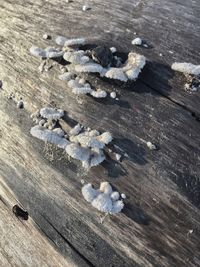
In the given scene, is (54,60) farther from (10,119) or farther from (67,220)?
(67,220)

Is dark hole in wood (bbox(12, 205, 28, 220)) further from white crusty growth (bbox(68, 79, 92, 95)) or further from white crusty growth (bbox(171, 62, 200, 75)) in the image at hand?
white crusty growth (bbox(171, 62, 200, 75))

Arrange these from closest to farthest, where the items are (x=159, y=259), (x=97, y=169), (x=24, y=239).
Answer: (x=159, y=259) → (x=97, y=169) → (x=24, y=239)

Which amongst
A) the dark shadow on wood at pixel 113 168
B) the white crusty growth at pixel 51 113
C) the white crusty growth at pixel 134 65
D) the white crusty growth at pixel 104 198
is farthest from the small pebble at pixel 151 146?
the white crusty growth at pixel 51 113

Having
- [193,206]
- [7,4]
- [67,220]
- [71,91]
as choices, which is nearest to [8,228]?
[67,220]

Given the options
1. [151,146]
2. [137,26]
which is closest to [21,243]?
[151,146]

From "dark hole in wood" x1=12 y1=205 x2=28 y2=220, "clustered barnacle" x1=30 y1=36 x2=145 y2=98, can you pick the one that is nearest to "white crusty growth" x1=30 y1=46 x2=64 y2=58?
"clustered barnacle" x1=30 y1=36 x2=145 y2=98

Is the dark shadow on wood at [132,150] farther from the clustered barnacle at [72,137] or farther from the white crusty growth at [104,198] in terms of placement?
the white crusty growth at [104,198]
